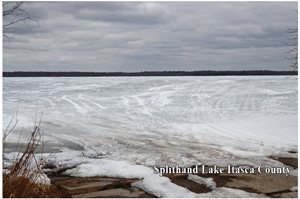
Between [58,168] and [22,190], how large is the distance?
179 cm

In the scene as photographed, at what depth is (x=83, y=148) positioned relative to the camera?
21.1 feet

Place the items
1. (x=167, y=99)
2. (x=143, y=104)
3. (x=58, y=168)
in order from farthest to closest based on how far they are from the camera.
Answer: (x=167, y=99) → (x=143, y=104) → (x=58, y=168)

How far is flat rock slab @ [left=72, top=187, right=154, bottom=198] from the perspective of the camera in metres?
3.69

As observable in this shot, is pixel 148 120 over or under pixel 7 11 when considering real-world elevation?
under

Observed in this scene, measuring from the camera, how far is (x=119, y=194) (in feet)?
12.3

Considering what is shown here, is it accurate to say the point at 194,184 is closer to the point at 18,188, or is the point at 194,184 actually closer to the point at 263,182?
the point at 263,182

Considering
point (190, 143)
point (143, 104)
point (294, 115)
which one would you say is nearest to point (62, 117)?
point (143, 104)

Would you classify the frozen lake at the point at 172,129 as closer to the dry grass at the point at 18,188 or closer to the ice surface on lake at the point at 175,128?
the ice surface on lake at the point at 175,128

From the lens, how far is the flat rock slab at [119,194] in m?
3.69

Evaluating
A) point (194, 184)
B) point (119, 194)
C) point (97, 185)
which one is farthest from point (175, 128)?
point (119, 194)

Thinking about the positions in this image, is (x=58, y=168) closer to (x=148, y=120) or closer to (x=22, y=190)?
(x=22, y=190)

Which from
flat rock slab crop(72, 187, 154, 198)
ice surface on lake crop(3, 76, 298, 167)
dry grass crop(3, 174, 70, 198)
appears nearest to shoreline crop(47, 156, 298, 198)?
flat rock slab crop(72, 187, 154, 198)

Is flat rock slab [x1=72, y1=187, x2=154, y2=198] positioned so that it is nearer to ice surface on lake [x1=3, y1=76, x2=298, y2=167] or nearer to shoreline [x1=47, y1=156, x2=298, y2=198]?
shoreline [x1=47, y1=156, x2=298, y2=198]

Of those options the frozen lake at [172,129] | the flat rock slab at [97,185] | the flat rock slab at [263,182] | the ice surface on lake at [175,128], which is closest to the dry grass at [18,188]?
the flat rock slab at [97,185]
